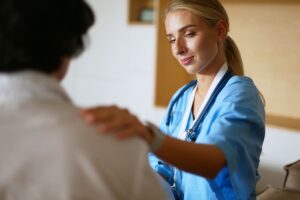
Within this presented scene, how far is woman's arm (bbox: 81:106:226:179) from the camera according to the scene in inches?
26.7

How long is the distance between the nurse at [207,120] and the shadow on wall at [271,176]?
68 centimetres

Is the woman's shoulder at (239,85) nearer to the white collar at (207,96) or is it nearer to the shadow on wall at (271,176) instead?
the white collar at (207,96)

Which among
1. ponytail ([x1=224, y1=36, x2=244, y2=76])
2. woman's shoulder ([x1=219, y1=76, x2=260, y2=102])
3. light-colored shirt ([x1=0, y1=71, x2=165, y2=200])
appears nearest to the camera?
light-colored shirt ([x1=0, y1=71, x2=165, y2=200])

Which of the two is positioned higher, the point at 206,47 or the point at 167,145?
the point at 206,47

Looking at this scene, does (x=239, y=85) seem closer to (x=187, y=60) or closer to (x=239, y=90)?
(x=239, y=90)

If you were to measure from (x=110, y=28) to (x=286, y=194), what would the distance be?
1.58 m

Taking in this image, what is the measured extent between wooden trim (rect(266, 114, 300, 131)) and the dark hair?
1.37 m

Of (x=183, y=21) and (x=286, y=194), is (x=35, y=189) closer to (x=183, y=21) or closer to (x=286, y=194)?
(x=183, y=21)

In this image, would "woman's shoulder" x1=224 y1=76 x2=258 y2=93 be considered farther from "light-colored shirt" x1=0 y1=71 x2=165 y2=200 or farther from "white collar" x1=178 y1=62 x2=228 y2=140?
"light-colored shirt" x1=0 y1=71 x2=165 y2=200

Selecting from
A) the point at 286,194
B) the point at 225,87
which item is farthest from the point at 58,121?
the point at 286,194

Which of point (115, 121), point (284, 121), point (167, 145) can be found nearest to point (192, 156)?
point (167, 145)

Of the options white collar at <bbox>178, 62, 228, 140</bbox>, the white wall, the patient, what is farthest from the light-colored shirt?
the white wall

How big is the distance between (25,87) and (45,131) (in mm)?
79

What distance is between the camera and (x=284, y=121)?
6.18ft
